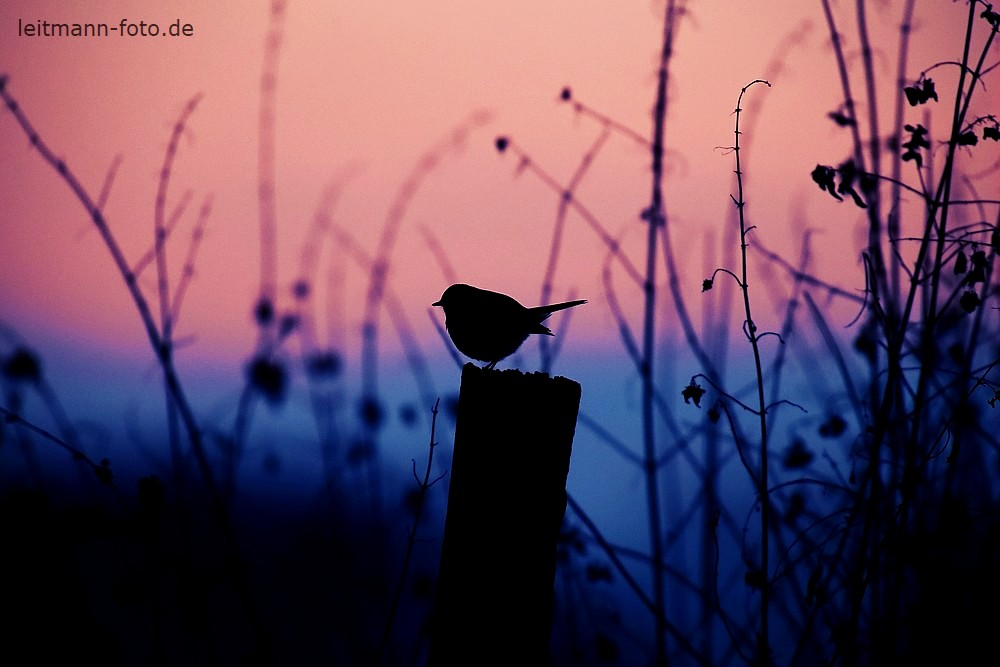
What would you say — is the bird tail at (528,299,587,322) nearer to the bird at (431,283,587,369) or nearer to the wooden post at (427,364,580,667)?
the bird at (431,283,587,369)

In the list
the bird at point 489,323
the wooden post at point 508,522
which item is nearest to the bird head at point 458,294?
the bird at point 489,323

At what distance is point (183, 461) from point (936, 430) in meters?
2.29

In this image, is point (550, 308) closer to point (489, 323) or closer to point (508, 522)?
point (489, 323)

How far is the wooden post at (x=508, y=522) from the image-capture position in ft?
4.52

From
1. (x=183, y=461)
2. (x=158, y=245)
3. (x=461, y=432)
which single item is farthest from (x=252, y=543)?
(x=461, y=432)

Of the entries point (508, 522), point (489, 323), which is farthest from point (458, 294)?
point (508, 522)

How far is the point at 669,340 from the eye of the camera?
2.22 meters

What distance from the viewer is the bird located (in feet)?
8.07

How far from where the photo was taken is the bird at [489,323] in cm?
246

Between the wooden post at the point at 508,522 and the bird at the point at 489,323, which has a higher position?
the bird at the point at 489,323

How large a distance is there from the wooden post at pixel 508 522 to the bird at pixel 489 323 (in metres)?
1.00

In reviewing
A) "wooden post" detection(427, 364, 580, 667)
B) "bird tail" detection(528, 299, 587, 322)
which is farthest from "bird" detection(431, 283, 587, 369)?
"wooden post" detection(427, 364, 580, 667)

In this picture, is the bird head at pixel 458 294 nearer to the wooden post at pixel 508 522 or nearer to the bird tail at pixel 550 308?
the bird tail at pixel 550 308

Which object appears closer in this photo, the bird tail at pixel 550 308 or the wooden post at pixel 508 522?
the wooden post at pixel 508 522
